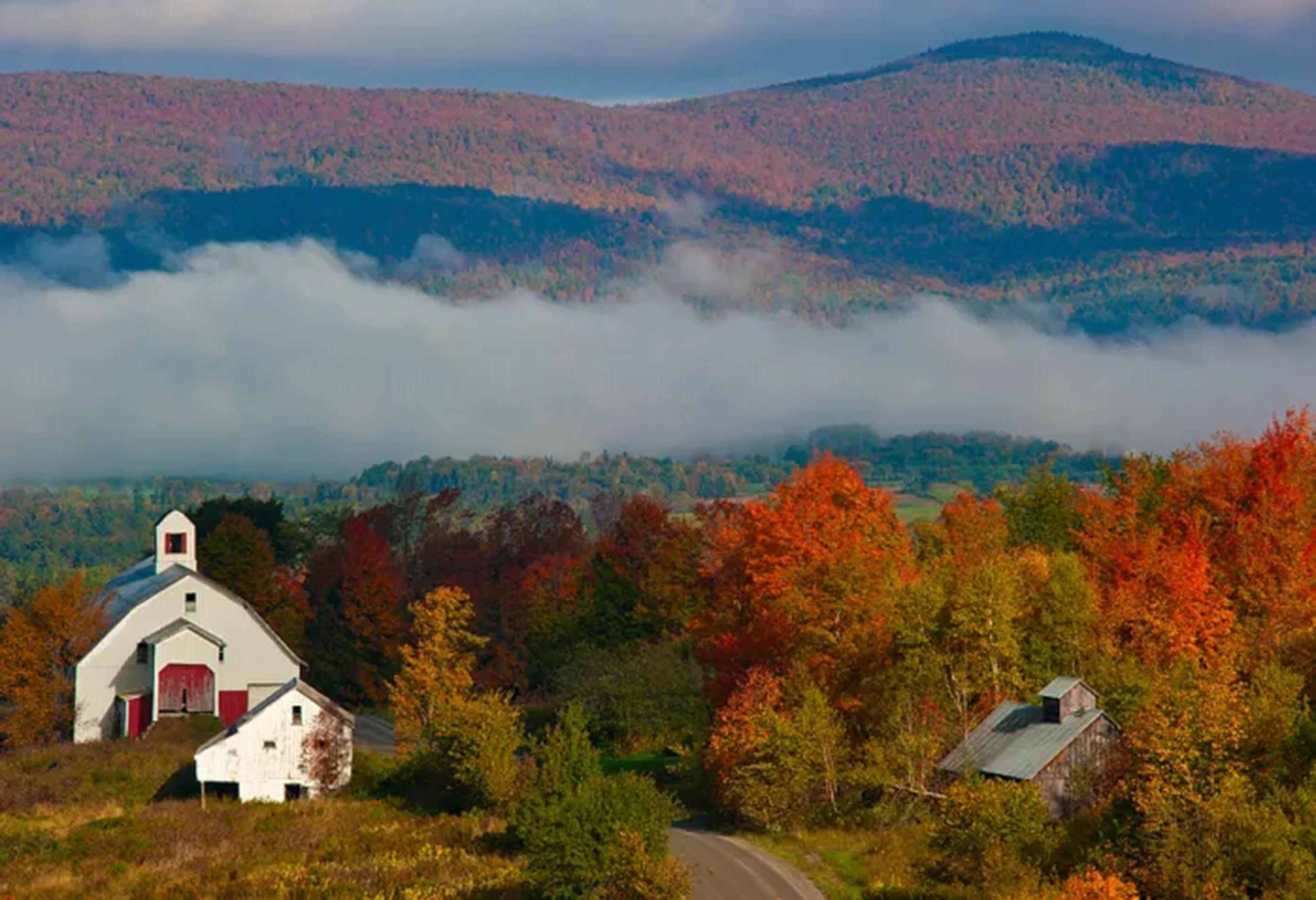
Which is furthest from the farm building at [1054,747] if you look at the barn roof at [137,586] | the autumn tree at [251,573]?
the autumn tree at [251,573]

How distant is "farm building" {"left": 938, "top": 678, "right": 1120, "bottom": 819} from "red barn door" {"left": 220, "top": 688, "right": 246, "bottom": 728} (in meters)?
51.5

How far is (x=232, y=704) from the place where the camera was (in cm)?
10588

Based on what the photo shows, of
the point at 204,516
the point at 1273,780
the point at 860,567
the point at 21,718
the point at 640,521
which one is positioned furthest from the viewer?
the point at 204,516

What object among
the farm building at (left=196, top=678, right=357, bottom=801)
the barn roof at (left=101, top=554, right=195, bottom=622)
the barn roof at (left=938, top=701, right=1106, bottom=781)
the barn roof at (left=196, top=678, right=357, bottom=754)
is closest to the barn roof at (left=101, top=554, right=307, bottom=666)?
the barn roof at (left=101, top=554, right=195, bottom=622)

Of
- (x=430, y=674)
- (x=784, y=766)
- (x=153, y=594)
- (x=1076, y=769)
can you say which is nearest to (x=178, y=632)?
(x=153, y=594)

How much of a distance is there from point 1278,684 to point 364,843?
3283 centimetres

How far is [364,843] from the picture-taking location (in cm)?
6988

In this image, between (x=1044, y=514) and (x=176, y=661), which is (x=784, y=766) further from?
(x=176, y=661)

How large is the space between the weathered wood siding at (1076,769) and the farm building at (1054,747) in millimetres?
15

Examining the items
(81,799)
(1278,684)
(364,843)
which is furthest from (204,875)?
(1278,684)

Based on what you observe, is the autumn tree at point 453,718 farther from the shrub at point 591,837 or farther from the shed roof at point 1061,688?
the shed roof at point 1061,688

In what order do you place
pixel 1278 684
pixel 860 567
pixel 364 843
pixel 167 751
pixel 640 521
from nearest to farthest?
pixel 1278 684, pixel 364 843, pixel 860 567, pixel 167 751, pixel 640 521

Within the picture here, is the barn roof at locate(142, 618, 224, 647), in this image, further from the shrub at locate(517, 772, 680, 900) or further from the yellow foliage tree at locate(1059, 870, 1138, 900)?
the yellow foliage tree at locate(1059, 870, 1138, 900)

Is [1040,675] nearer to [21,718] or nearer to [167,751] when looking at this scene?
[167,751]
